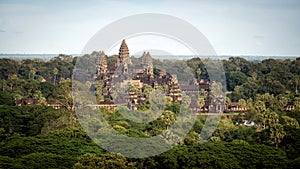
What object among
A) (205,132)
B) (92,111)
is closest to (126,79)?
(92,111)

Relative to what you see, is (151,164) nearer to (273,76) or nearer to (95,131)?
(95,131)

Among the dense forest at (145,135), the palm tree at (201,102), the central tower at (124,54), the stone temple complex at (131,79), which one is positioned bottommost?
the dense forest at (145,135)

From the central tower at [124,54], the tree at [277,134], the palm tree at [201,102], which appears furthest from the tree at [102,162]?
the central tower at [124,54]

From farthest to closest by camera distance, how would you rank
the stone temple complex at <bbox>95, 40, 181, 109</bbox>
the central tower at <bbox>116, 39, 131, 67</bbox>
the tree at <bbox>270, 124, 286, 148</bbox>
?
the central tower at <bbox>116, 39, 131, 67</bbox> → the stone temple complex at <bbox>95, 40, 181, 109</bbox> → the tree at <bbox>270, 124, 286, 148</bbox>

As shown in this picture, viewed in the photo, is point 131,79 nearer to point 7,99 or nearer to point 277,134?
point 7,99

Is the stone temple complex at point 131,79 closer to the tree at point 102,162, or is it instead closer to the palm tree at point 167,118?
the palm tree at point 167,118

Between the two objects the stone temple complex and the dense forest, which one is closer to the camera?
the dense forest

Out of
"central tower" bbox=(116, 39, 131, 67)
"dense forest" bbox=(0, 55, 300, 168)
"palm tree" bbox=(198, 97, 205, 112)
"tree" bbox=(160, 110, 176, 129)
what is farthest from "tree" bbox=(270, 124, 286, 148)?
"central tower" bbox=(116, 39, 131, 67)

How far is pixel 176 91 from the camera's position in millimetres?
59531

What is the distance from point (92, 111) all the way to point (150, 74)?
2228 cm

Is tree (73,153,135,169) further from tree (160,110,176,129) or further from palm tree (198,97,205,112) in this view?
palm tree (198,97,205,112)

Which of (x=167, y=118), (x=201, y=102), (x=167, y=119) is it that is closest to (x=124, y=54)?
(x=201, y=102)

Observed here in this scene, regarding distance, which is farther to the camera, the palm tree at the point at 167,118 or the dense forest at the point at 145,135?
the palm tree at the point at 167,118

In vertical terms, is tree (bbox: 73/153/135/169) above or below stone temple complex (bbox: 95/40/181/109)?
below
